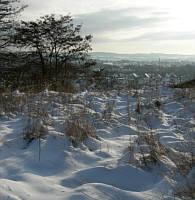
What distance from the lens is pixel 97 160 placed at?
2.40 metres

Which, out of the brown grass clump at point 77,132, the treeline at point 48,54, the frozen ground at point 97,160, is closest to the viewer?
the frozen ground at point 97,160

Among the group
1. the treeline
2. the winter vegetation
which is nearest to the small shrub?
the winter vegetation

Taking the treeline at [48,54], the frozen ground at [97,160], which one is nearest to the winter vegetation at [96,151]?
the frozen ground at [97,160]

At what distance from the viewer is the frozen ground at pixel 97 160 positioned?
1746 millimetres

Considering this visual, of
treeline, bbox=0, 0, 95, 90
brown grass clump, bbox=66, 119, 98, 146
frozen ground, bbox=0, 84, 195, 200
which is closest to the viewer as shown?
frozen ground, bbox=0, 84, 195, 200

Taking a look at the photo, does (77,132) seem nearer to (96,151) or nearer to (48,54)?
Answer: (96,151)

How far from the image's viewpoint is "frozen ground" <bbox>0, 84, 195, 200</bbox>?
175 centimetres

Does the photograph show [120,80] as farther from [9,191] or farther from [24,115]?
[9,191]

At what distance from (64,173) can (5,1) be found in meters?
13.4

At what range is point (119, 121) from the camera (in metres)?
3.90

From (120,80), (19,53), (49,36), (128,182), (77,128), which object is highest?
(49,36)

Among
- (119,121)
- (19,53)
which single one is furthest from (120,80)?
(19,53)

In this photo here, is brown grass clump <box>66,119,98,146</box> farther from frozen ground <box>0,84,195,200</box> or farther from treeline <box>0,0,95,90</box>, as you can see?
treeline <box>0,0,95,90</box>

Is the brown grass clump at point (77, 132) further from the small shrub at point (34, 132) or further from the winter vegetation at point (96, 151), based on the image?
the small shrub at point (34, 132)
